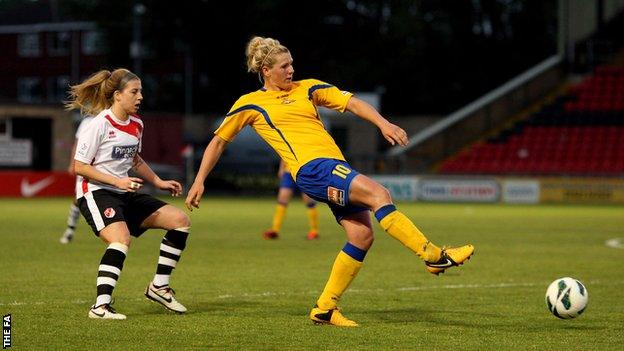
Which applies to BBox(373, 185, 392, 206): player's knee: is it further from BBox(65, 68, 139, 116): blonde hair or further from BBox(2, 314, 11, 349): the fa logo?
BBox(2, 314, 11, 349): the fa logo

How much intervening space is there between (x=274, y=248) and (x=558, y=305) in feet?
29.9

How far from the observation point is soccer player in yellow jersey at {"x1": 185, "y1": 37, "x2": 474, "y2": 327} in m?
9.18

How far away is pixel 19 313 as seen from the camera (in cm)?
1009

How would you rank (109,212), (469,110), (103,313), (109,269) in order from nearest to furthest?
(103,313), (109,269), (109,212), (469,110)

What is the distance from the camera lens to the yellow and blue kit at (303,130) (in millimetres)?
9273

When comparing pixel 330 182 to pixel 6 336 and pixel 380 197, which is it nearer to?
pixel 380 197

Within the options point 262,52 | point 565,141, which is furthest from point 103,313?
point 565,141

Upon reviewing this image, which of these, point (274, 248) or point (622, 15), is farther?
point (622, 15)

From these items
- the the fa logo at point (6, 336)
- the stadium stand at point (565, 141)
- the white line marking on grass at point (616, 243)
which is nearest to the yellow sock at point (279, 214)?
the white line marking on grass at point (616, 243)

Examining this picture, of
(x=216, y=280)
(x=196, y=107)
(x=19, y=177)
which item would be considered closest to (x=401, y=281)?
(x=216, y=280)

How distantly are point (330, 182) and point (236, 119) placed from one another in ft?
3.24

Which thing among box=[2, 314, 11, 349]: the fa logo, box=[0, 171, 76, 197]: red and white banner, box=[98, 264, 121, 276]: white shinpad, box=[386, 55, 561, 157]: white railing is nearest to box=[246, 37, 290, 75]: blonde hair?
box=[98, 264, 121, 276]: white shinpad

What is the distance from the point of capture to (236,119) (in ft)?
31.6

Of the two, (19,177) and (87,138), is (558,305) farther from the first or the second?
(19,177)
